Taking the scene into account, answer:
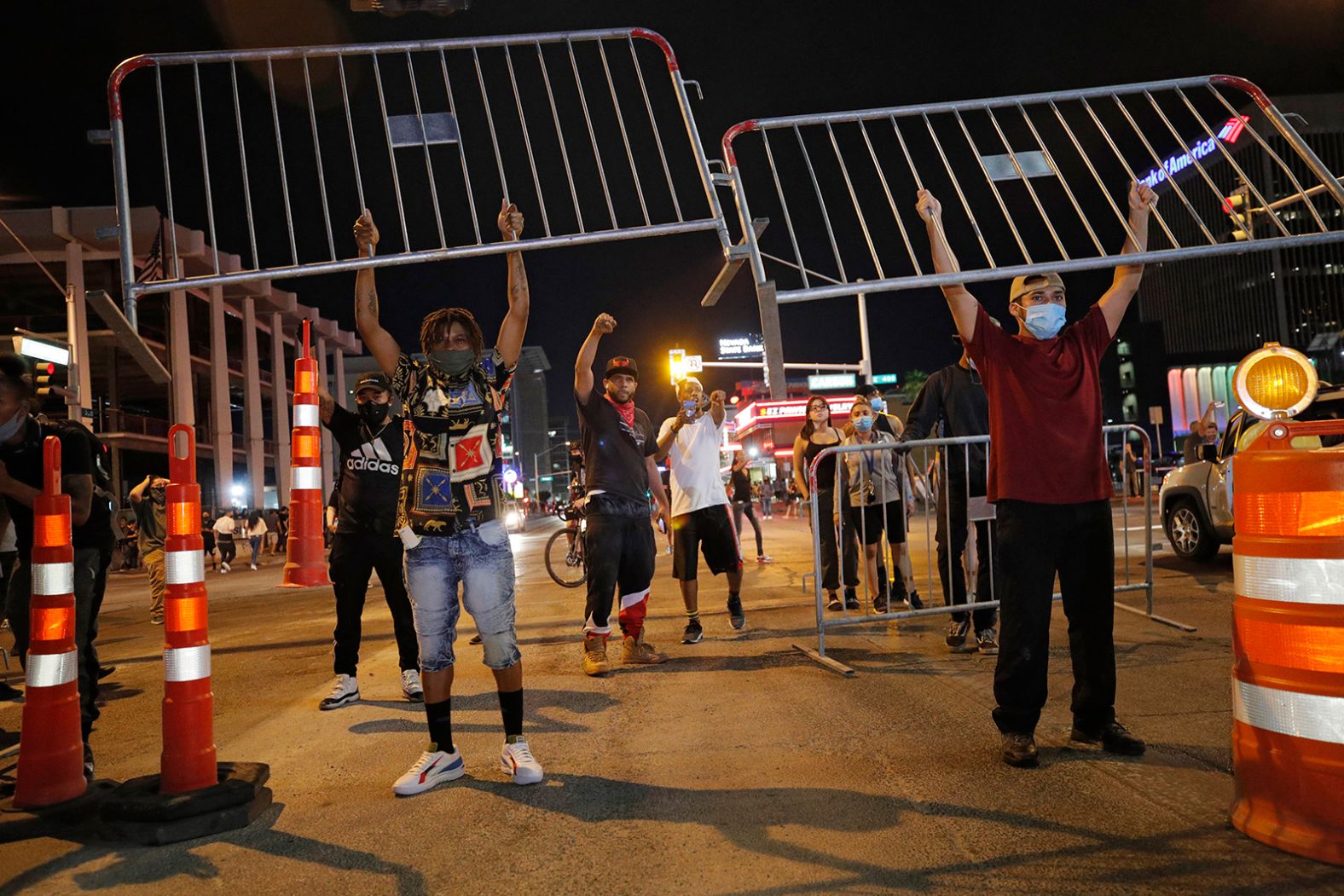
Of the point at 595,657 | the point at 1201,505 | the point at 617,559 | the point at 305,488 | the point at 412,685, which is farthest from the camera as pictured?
the point at 1201,505

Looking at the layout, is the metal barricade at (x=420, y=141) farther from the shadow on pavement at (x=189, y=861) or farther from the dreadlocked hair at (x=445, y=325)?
the shadow on pavement at (x=189, y=861)

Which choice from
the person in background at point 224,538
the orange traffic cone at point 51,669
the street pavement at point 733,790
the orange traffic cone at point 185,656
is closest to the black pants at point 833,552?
the street pavement at point 733,790

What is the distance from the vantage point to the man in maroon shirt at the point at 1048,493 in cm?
361

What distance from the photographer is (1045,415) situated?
3684 mm

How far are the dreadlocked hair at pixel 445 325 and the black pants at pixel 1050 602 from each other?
2.43m

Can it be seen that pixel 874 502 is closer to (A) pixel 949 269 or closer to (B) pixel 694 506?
(B) pixel 694 506

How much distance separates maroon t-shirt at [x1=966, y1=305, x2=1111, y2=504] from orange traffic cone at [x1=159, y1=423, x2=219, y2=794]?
3297 mm

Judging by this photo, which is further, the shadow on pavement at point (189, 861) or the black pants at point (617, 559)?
the black pants at point (617, 559)

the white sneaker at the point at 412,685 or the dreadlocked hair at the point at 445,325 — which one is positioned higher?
the dreadlocked hair at the point at 445,325

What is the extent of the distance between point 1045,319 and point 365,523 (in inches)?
157

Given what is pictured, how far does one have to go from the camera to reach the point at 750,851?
2756mm

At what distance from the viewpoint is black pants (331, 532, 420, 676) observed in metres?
5.36

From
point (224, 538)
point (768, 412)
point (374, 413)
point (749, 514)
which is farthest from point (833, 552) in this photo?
point (768, 412)

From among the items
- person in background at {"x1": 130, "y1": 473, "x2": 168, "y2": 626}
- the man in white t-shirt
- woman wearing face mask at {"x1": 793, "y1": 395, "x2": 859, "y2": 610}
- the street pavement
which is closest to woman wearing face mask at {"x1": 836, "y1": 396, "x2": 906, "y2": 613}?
woman wearing face mask at {"x1": 793, "y1": 395, "x2": 859, "y2": 610}
